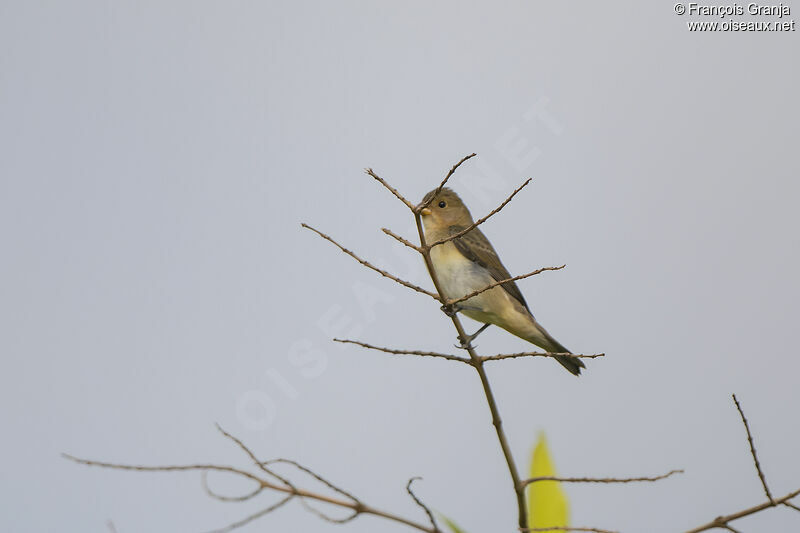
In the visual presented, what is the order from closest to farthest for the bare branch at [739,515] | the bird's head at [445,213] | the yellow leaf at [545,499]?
the bare branch at [739,515]
the yellow leaf at [545,499]
the bird's head at [445,213]

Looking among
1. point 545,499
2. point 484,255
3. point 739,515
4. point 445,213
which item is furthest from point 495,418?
point 445,213

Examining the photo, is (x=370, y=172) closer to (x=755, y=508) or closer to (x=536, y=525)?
(x=536, y=525)

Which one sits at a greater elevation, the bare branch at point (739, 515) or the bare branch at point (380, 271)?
the bare branch at point (380, 271)

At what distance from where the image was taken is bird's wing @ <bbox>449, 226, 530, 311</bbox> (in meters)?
3.55

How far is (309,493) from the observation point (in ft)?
6.13

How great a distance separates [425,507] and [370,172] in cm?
94

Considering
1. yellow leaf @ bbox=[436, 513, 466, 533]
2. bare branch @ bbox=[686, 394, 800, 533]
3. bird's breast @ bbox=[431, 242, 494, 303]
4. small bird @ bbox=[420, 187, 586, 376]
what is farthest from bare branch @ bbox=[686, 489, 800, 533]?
bird's breast @ bbox=[431, 242, 494, 303]

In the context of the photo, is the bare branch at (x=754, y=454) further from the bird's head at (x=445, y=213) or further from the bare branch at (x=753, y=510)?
the bird's head at (x=445, y=213)

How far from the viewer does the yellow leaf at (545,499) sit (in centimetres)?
215

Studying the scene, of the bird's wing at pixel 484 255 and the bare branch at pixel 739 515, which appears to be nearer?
the bare branch at pixel 739 515

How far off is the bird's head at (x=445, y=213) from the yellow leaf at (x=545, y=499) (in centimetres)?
169

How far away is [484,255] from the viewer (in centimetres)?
359

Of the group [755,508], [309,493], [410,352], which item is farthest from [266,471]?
[755,508]

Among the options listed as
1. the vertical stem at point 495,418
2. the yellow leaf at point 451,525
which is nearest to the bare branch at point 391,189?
the vertical stem at point 495,418
